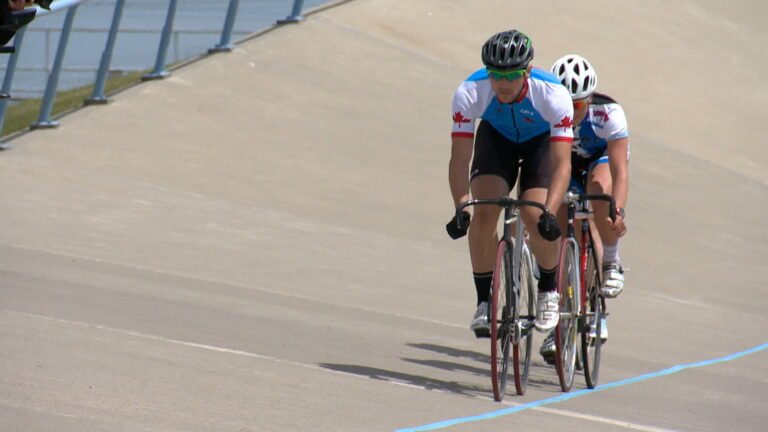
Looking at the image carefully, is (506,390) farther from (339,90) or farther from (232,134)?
(339,90)

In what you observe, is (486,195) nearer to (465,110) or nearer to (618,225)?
(465,110)

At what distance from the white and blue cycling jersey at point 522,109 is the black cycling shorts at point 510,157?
39 mm

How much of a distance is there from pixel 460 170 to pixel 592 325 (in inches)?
51.7

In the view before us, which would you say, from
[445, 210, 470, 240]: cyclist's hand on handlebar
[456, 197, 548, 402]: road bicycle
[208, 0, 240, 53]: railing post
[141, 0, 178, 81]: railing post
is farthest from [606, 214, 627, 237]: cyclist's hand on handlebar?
[208, 0, 240, 53]: railing post

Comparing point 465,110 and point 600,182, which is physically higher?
point 465,110

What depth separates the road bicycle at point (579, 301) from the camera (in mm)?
6590

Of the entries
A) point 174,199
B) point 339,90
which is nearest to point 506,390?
point 174,199

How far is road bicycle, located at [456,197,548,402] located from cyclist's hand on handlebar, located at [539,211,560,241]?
4cm

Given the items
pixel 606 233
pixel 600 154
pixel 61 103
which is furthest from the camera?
pixel 61 103

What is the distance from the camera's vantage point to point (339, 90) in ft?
45.1

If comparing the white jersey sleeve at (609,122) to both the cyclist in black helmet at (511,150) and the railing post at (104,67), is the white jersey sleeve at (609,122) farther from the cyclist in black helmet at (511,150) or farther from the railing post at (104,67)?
the railing post at (104,67)

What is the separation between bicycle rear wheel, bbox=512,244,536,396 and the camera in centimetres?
610

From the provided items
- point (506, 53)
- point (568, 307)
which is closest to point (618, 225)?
point (568, 307)

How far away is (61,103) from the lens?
12.5m
